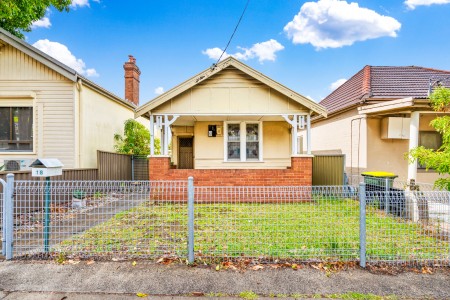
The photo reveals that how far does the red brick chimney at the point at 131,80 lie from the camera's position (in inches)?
658

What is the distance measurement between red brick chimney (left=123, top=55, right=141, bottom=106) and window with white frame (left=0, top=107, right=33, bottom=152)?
7.29 meters

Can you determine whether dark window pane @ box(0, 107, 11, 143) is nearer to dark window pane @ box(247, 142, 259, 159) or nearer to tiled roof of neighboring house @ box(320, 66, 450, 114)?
dark window pane @ box(247, 142, 259, 159)

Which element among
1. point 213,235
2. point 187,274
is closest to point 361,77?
point 213,235

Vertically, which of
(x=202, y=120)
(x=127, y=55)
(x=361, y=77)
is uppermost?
(x=127, y=55)

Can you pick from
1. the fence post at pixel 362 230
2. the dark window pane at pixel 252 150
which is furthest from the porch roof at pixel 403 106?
the fence post at pixel 362 230

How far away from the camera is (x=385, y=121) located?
33.4 feet

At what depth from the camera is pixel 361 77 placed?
12.9 meters

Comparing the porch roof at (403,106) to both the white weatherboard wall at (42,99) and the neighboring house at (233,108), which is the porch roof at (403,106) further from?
the white weatherboard wall at (42,99)

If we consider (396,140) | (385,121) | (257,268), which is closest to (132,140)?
(385,121)

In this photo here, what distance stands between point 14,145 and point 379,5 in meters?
17.6

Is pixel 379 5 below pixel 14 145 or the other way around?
the other way around

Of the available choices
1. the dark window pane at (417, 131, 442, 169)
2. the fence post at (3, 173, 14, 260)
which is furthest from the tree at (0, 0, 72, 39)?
the dark window pane at (417, 131, 442, 169)

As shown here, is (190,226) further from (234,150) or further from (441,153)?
(234,150)

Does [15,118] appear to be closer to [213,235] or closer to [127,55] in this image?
[127,55]
